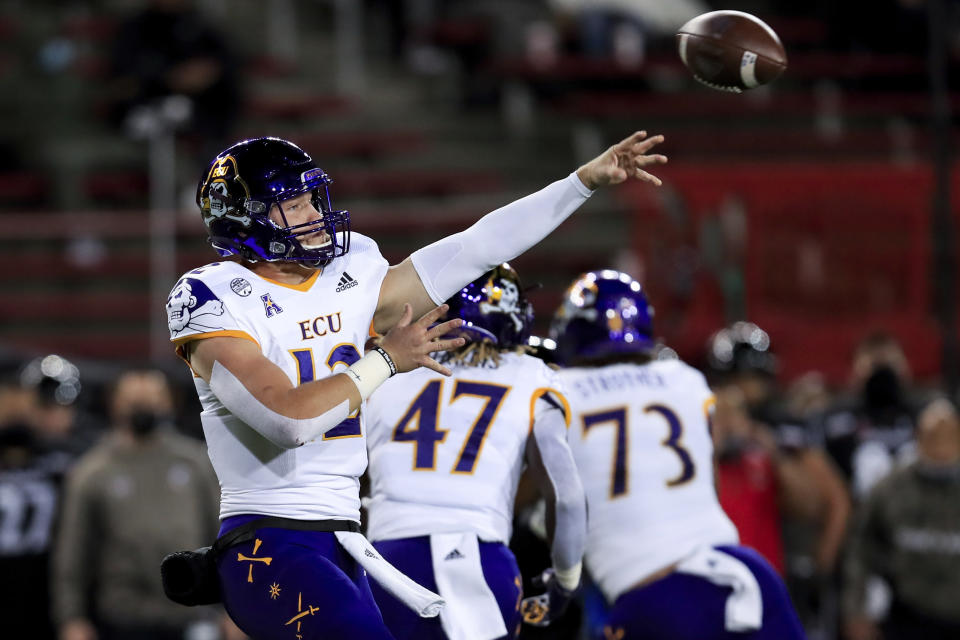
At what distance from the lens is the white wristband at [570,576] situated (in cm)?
507

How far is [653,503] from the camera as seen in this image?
561 centimetres

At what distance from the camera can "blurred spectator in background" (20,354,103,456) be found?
9039mm

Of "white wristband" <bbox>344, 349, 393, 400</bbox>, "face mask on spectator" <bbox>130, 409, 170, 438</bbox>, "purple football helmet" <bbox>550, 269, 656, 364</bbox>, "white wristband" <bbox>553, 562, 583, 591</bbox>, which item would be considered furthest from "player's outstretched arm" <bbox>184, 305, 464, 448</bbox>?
"face mask on spectator" <bbox>130, 409, 170, 438</bbox>

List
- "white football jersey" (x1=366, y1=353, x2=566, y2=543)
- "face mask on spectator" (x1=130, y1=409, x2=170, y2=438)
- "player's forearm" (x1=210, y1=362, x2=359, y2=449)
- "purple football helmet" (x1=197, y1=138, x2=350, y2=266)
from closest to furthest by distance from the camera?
"player's forearm" (x1=210, y1=362, x2=359, y2=449), "purple football helmet" (x1=197, y1=138, x2=350, y2=266), "white football jersey" (x1=366, y1=353, x2=566, y2=543), "face mask on spectator" (x1=130, y1=409, x2=170, y2=438)

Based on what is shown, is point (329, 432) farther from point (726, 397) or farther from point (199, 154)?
point (199, 154)

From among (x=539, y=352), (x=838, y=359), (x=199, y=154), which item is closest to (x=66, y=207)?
(x=199, y=154)

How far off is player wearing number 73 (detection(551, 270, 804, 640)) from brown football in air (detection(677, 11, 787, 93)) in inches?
49.4

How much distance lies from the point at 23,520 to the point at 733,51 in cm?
546

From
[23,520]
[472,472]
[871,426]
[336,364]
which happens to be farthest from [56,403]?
[336,364]

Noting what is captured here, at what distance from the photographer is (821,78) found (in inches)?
586

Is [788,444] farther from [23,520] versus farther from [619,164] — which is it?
[619,164]

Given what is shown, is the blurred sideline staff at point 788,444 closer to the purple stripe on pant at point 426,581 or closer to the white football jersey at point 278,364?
the purple stripe on pant at point 426,581

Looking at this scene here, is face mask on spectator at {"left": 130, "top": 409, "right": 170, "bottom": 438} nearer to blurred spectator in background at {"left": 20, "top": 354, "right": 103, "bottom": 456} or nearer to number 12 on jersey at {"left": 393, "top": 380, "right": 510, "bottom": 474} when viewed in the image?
blurred spectator in background at {"left": 20, "top": 354, "right": 103, "bottom": 456}

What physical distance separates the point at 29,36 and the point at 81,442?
7719mm
